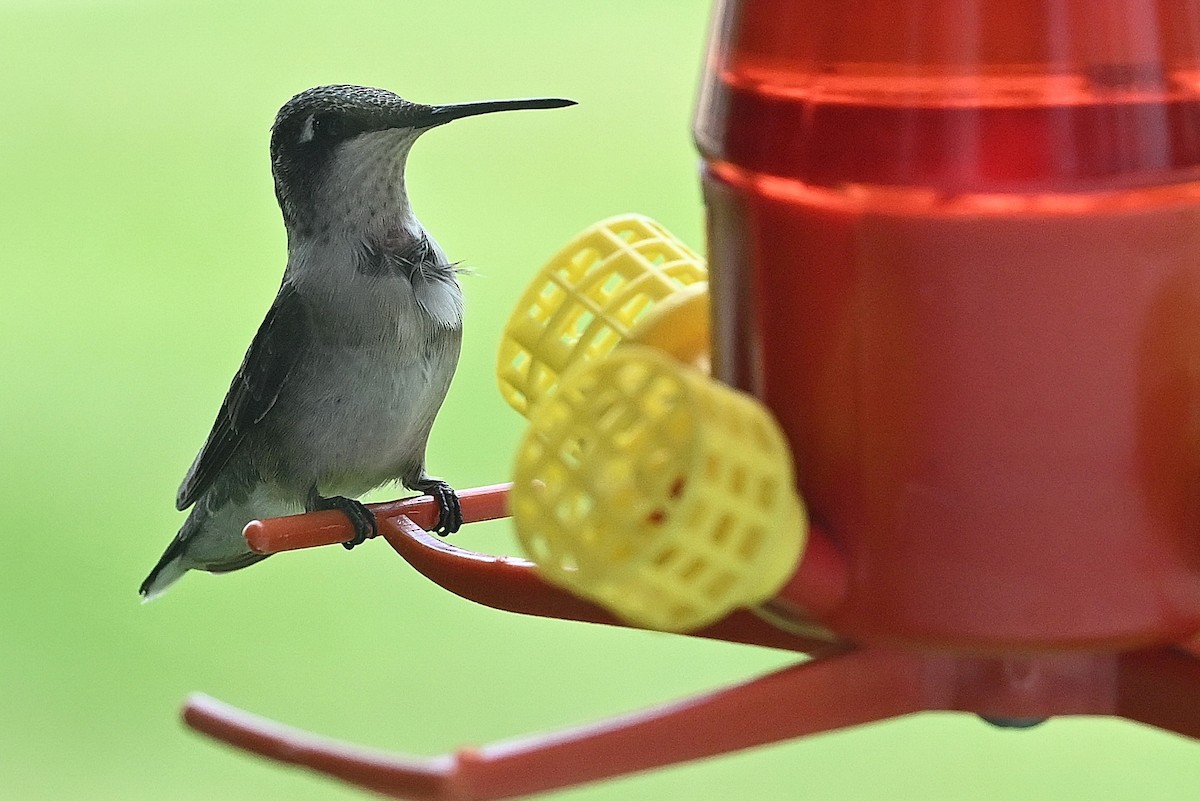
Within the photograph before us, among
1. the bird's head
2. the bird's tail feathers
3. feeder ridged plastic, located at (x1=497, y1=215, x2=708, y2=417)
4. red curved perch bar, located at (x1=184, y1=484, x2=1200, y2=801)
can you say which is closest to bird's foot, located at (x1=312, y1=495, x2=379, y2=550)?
red curved perch bar, located at (x1=184, y1=484, x2=1200, y2=801)

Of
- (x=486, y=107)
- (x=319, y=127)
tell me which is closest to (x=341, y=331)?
(x=319, y=127)

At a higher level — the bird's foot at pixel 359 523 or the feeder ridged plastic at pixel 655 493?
the feeder ridged plastic at pixel 655 493

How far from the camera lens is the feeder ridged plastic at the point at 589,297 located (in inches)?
44.1

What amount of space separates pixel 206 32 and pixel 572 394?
4306mm

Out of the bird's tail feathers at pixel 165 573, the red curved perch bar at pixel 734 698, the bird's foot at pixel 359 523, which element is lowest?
the bird's tail feathers at pixel 165 573

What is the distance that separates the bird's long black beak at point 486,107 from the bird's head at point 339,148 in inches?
2.2

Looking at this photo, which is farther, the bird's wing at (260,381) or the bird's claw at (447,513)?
the bird's wing at (260,381)

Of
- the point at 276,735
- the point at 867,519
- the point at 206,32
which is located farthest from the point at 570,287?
the point at 206,32

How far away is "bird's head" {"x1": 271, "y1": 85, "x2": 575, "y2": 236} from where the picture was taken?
1.42m

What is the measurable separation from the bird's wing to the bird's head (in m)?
0.10

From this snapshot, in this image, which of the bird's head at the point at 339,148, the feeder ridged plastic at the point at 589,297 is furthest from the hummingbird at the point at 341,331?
the feeder ridged plastic at the point at 589,297

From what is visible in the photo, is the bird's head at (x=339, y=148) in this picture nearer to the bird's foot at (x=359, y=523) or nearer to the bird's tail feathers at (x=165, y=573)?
the bird's foot at (x=359, y=523)

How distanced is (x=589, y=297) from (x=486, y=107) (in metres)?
0.18

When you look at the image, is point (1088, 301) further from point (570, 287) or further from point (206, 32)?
point (206, 32)
